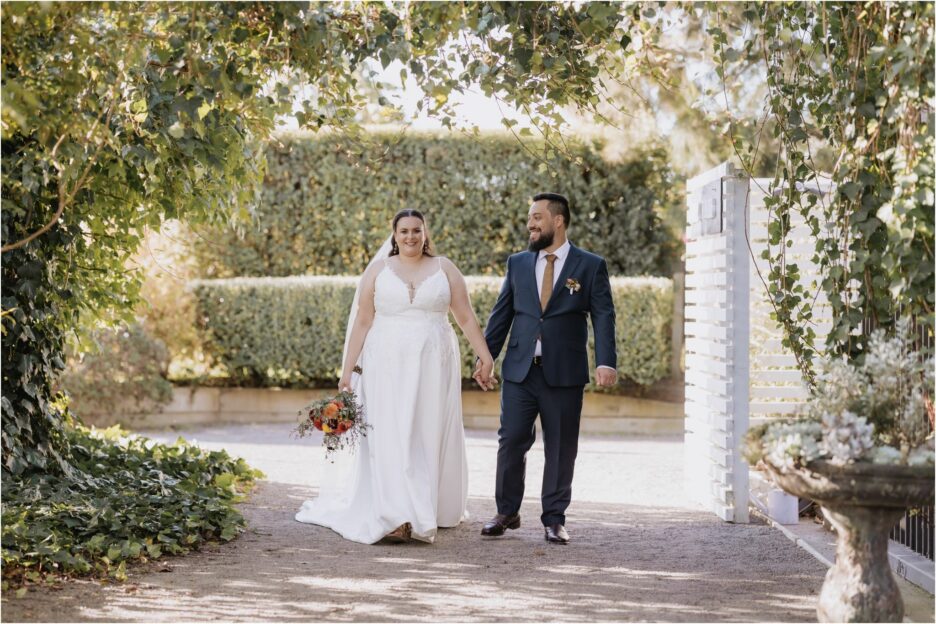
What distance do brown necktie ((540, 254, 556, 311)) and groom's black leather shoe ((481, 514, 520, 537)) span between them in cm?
120

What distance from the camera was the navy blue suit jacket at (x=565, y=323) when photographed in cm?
588

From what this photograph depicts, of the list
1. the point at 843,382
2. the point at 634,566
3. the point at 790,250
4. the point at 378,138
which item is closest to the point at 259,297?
the point at 378,138

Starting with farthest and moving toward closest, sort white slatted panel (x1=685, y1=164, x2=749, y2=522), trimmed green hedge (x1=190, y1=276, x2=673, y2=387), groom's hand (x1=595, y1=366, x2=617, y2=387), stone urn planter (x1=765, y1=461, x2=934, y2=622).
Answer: trimmed green hedge (x1=190, y1=276, x2=673, y2=387) < white slatted panel (x1=685, y1=164, x2=749, y2=522) < groom's hand (x1=595, y1=366, x2=617, y2=387) < stone urn planter (x1=765, y1=461, x2=934, y2=622)

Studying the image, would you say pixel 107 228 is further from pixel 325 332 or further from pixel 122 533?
pixel 325 332

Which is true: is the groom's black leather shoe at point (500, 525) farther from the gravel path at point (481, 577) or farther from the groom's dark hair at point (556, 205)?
the groom's dark hair at point (556, 205)

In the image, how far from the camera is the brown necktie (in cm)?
598

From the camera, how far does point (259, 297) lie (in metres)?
12.3

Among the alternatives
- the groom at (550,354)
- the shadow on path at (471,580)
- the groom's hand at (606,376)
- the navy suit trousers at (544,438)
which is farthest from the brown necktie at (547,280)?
the shadow on path at (471,580)

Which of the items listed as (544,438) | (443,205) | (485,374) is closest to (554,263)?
(485,374)

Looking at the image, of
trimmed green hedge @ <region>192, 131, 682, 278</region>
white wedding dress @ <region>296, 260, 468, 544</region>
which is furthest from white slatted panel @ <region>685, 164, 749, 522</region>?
trimmed green hedge @ <region>192, 131, 682, 278</region>

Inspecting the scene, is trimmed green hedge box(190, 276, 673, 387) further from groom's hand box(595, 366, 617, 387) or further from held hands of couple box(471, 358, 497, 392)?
groom's hand box(595, 366, 617, 387)

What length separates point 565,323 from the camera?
593 cm

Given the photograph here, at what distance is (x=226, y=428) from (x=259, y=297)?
5.14 feet

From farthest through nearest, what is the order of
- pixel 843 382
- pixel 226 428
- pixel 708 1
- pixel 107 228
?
pixel 226 428 < pixel 107 228 < pixel 708 1 < pixel 843 382
